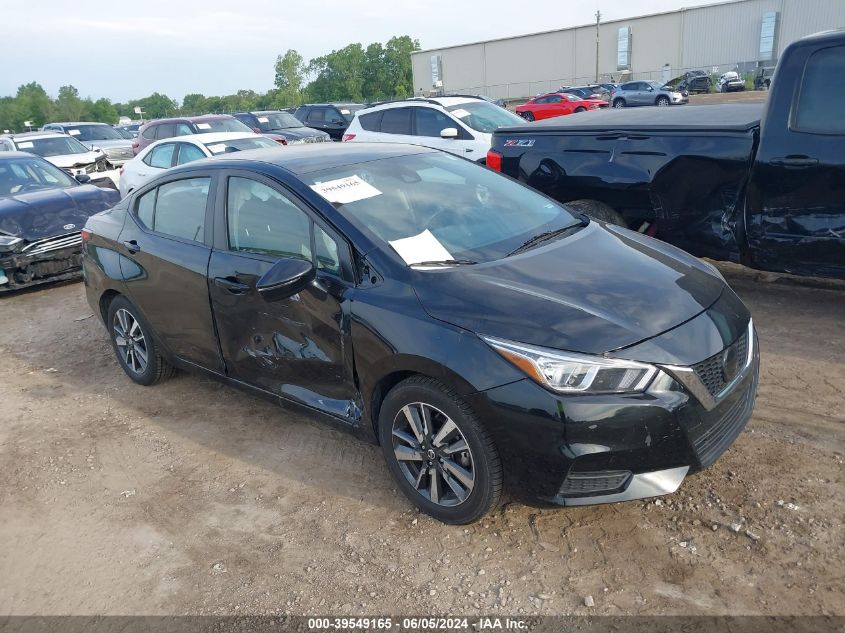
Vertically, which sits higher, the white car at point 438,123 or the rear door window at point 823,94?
the rear door window at point 823,94

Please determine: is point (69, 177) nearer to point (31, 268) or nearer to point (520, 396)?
point (31, 268)

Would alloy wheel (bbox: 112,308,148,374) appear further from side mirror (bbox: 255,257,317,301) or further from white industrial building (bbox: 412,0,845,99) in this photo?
white industrial building (bbox: 412,0,845,99)

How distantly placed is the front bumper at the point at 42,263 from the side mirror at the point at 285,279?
578 cm

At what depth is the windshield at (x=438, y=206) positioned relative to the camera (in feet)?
11.7

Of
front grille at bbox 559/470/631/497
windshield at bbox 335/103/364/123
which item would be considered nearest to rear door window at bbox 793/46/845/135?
front grille at bbox 559/470/631/497

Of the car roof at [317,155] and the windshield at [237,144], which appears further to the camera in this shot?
the windshield at [237,144]

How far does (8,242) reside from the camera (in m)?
7.77

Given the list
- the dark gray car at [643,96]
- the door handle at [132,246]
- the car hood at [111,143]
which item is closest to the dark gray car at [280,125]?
the car hood at [111,143]

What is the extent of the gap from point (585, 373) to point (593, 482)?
46cm

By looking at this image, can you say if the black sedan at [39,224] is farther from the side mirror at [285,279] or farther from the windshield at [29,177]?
the side mirror at [285,279]

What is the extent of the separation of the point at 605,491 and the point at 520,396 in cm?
54

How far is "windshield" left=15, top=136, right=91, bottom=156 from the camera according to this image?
1566 cm

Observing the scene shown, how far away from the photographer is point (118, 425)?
4.70m

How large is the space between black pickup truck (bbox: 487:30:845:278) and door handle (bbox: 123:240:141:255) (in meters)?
3.50
